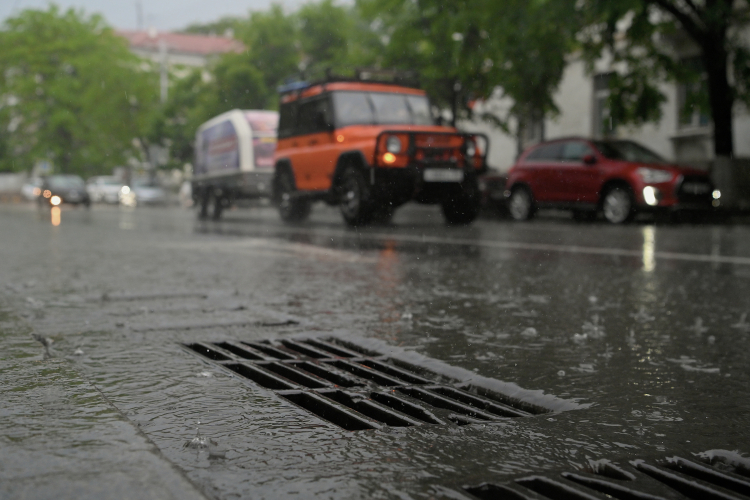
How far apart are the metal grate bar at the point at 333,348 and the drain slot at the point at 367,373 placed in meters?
0.21

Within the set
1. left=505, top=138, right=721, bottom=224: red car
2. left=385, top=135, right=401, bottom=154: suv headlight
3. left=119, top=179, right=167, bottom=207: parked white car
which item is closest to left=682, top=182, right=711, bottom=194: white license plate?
left=505, top=138, right=721, bottom=224: red car

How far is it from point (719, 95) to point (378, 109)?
714 cm

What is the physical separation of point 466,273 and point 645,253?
118 inches

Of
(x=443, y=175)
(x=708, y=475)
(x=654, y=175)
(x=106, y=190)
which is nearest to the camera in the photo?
(x=708, y=475)

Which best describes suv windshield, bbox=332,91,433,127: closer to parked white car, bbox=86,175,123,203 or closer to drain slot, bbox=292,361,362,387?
drain slot, bbox=292,361,362,387

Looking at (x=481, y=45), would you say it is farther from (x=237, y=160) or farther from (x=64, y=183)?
(x=64, y=183)

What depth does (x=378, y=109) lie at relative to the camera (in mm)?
16359

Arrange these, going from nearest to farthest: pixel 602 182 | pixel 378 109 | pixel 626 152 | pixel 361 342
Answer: pixel 361 342 < pixel 378 109 < pixel 602 182 < pixel 626 152

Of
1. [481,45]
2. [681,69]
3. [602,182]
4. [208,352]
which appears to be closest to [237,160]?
[481,45]

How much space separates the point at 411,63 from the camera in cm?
2569

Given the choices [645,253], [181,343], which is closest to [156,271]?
A: [181,343]

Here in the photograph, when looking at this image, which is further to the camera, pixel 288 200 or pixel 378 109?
pixel 288 200

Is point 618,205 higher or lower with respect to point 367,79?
lower

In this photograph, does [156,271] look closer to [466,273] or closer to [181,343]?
[466,273]
